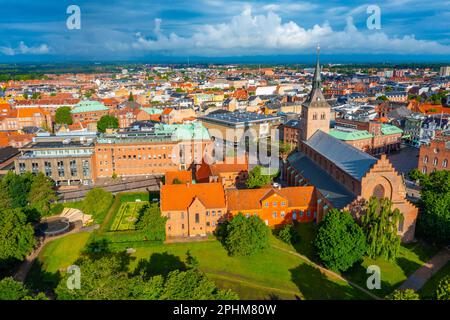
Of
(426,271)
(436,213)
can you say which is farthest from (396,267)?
(436,213)

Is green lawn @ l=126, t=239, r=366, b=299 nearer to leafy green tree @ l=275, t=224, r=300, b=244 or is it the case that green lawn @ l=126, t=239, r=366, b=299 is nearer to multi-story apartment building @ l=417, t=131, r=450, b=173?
leafy green tree @ l=275, t=224, r=300, b=244

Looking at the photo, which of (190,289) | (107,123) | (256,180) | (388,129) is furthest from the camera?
(107,123)

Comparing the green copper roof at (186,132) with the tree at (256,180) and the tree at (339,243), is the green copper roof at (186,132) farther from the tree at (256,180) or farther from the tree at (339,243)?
the tree at (339,243)

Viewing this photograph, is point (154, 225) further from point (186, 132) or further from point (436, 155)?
point (436, 155)

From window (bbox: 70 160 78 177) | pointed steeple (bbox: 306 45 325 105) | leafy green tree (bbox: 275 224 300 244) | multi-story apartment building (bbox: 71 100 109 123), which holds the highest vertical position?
pointed steeple (bbox: 306 45 325 105)

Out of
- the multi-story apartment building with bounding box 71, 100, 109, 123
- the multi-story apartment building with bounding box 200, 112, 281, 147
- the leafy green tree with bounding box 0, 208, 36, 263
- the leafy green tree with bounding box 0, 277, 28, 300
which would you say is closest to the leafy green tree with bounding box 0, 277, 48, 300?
the leafy green tree with bounding box 0, 277, 28, 300

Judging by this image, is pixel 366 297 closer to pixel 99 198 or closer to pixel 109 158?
pixel 99 198
